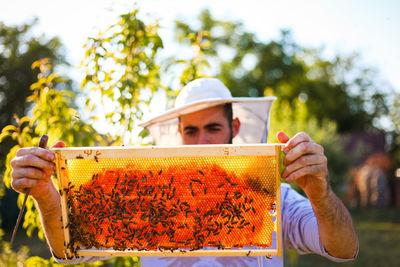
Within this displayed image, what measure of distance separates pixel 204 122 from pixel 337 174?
594 inches

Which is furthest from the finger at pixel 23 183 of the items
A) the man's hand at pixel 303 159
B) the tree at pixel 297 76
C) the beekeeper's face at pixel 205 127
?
the tree at pixel 297 76

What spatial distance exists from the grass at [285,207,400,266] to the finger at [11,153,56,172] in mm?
7327

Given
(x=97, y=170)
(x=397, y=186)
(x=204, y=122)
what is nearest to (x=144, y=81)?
(x=204, y=122)

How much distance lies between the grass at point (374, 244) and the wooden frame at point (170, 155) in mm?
6707

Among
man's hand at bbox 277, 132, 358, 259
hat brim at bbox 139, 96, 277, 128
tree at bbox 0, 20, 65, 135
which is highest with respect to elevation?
tree at bbox 0, 20, 65, 135

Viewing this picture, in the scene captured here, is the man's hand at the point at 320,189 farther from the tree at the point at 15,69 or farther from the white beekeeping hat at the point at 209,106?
the tree at the point at 15,69

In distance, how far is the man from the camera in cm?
215

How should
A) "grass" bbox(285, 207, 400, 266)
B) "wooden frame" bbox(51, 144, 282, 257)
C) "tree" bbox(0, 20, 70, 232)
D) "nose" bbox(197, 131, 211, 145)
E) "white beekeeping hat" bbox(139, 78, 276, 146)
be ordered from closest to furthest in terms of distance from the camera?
"wooden frame" bbox(51, 144, 282, 257) < "white beekeeping hat" bbox(139, 78, 276, 146) < "nose" bbox(197, 131, 211, 145) < "grass" bbox(285, 207, 400, 266) < "tree" bbox(0, 20, 70, 232)

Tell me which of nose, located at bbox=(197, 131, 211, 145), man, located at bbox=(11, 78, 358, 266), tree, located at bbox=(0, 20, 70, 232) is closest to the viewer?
man, located at bbox=(11, 78, 358, 266)

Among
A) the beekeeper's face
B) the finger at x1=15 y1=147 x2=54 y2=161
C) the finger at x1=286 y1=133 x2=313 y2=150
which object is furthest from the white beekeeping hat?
the finger at x1=15 y1=147 x2=54 y2=161

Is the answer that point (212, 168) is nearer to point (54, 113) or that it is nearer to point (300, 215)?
point (300, 215)

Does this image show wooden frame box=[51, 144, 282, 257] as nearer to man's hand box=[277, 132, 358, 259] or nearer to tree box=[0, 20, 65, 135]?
man's hand box=[277, 132, 358, 259]

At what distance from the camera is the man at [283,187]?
7.04 ft

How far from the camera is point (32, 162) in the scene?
2.15 m
